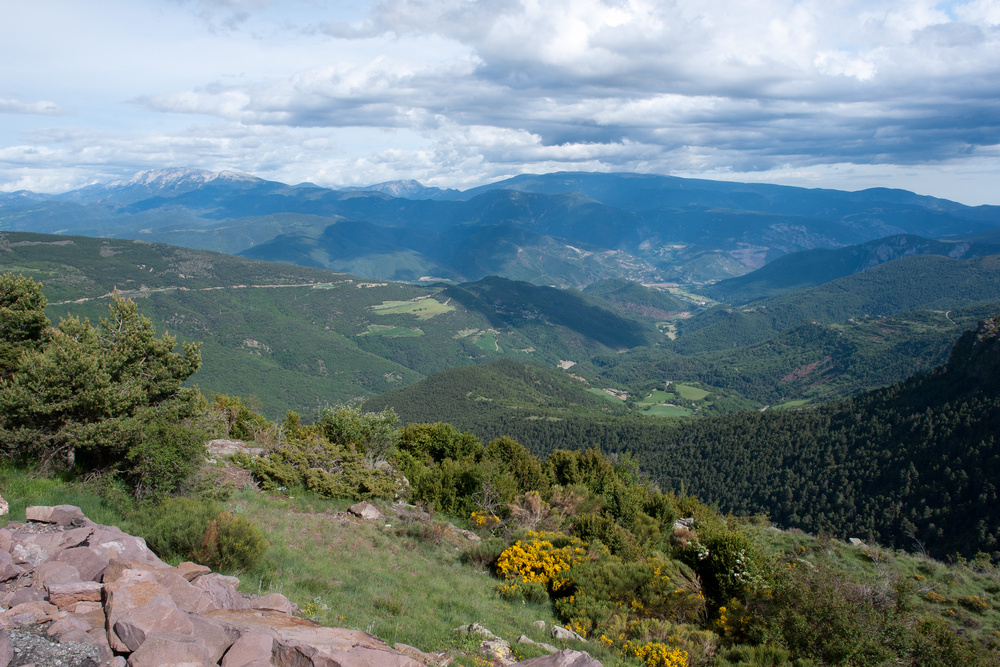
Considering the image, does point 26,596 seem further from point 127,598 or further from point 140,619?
point 140,619

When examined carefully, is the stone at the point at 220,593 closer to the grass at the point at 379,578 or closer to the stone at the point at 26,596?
the grass at the point at 379,578

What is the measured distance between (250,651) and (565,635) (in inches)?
370

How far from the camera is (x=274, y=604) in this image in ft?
39.8

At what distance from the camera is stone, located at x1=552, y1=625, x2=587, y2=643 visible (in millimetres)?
14922

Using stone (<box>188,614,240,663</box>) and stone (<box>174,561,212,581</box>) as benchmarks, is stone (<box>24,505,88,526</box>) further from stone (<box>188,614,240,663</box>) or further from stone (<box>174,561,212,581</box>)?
stone (<box>188,614,240,663</box>)

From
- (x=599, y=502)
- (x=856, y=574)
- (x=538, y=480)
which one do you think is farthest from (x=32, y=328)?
(x=856, y=574)

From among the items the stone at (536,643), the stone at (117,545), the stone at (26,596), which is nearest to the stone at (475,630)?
the stone at (536,643)

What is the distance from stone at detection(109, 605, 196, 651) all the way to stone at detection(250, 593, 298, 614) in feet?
9.44

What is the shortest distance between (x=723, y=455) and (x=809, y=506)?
29.4m

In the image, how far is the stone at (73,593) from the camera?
9.56 m

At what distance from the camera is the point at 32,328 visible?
2559 centimetres

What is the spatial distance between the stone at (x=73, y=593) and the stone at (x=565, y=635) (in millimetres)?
11432

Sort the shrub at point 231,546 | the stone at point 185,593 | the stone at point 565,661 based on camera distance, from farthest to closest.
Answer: the shrub at point 231,546 < the stone at point 565,661 < the stone at point 185,593

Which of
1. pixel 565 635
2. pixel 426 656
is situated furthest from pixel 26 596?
pixel 565 635
